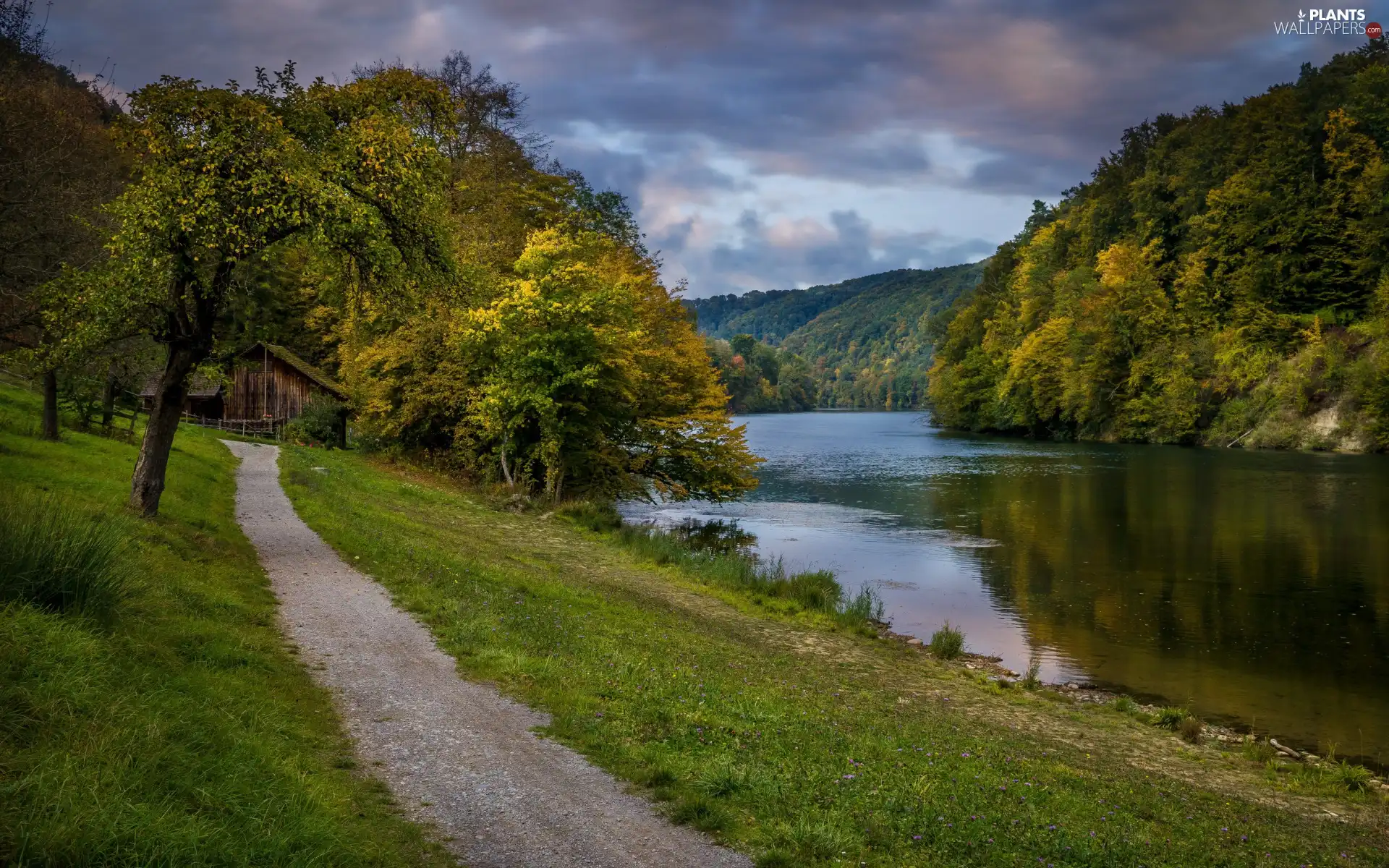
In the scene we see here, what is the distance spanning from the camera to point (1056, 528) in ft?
112

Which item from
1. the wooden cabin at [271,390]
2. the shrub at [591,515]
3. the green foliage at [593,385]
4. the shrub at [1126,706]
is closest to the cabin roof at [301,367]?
the wooden cabin at [271,390]

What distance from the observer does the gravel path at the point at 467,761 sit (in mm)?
6500

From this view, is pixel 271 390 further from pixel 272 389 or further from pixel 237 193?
pixel 237 193

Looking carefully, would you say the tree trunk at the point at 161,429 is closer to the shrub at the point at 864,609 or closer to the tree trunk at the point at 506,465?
the shrub at the point at 864,609

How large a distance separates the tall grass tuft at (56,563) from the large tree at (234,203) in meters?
7.38

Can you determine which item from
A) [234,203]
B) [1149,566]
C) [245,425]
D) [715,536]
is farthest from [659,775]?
[245,425]

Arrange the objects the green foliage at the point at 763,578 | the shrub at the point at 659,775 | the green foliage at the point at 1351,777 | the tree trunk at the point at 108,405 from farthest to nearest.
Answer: the tree trunk at the point at 108,405
the green foliage at the point at 763,578
the green foliage at the point at 1351,777
the shrub at the point at 659,775

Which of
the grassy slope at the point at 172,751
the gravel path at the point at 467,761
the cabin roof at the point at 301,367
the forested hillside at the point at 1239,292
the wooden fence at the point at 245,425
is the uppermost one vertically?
the forested hillside at the point at 1239,292

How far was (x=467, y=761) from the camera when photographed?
26.1 ft

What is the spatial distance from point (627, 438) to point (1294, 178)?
6627 cm

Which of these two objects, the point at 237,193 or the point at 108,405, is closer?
the point at 237,193

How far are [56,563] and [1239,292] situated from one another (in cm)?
8501

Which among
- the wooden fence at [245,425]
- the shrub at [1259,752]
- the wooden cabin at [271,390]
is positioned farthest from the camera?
the wooden cabin at [271,390]

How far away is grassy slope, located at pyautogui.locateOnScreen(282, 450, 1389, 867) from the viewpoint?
741 cm
